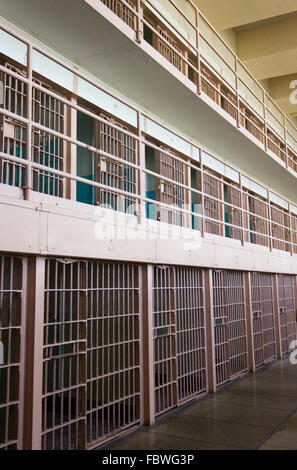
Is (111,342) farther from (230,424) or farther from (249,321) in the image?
(249,321)

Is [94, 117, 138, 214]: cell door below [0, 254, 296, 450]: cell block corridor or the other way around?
the other way around

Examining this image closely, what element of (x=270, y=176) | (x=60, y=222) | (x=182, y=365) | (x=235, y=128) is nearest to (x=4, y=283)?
(x=60, y=222)

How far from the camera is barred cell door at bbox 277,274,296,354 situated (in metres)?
10.0

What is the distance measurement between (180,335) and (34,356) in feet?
9.68

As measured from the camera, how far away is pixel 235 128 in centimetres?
859

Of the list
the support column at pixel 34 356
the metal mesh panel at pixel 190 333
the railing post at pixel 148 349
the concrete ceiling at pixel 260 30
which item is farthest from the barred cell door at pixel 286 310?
the support column at pixel 34 356

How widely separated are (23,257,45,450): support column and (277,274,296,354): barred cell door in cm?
756

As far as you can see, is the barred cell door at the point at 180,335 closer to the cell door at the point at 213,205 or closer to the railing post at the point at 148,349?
the railing post at the point at 148,349

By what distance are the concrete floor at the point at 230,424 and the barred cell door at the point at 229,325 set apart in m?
0.39

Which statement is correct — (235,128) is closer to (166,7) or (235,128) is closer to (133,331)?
(166,7)

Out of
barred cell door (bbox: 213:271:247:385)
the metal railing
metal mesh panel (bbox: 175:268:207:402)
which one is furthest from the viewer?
barred cell door (bbox: 213:271:247:385)

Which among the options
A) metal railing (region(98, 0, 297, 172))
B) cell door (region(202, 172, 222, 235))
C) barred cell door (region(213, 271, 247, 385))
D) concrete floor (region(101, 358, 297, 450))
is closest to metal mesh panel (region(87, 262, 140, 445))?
concrete floor (region(101, 358, 297, 450))

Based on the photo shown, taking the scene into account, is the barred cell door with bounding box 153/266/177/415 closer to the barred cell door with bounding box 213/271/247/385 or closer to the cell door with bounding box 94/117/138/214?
the cell door with bounding box 94/117/138/214

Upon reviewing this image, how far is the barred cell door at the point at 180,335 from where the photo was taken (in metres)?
5.42
